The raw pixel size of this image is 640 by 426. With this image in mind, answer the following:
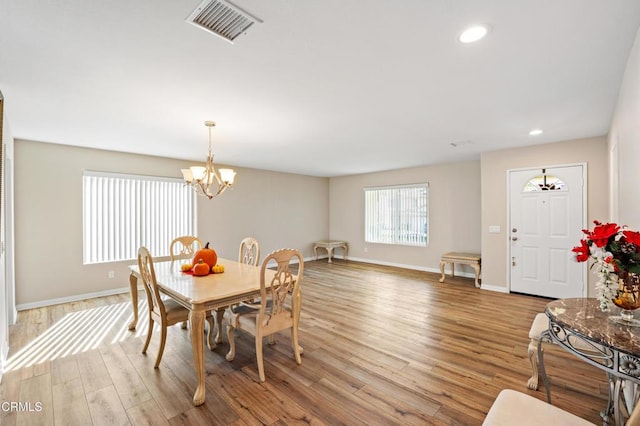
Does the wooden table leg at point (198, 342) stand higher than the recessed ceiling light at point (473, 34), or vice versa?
the recessed ceiling light at point (473, 34)

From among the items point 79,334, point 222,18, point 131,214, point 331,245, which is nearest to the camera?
point 222,18

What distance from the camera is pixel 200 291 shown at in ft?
7.70

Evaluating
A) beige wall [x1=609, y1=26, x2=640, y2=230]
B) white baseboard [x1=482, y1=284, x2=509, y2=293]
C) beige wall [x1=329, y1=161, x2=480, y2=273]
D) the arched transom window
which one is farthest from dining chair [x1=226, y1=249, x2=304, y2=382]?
beige wall [x1=329, y1=161, x2=480, y2=273]

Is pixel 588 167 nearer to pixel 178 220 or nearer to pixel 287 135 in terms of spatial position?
pixel 287 135

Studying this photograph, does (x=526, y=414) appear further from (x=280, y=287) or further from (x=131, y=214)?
(x=131, y=214)

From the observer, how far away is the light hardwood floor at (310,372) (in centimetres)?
193

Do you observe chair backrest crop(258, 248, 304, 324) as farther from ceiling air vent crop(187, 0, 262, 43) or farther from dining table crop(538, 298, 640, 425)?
dining table crop(538, 298, 640, 425)

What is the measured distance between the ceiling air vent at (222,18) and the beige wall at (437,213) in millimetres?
5589

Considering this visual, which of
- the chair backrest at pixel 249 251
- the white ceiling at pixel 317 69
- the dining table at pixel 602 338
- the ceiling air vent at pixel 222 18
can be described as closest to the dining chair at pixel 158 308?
the chair backrest at pixel 249 251

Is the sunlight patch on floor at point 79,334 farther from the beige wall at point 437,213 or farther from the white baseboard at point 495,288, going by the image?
the beige wall at point 437,213

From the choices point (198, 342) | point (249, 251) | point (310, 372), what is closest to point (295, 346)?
point (310, 372)

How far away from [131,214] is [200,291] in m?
3.63

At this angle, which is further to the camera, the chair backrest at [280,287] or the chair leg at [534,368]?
the chair backrest at [280,287]

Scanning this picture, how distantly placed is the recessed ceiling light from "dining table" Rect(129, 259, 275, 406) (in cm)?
Result: 238
